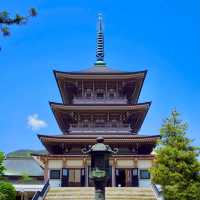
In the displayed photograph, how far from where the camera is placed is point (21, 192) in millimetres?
41188

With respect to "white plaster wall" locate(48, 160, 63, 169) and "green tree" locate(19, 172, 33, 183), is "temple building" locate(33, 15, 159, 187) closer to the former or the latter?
"white plaster wall" locate(48, 160, 63, 169)

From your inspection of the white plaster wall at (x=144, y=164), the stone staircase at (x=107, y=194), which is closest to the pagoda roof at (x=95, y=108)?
the white plaster wall at (x=144, y=164)

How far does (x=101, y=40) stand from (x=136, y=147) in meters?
22.2

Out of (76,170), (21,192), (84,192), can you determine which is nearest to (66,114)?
(76,170)

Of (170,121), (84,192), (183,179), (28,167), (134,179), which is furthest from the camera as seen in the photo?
(28,167)

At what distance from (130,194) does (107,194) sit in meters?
1.86

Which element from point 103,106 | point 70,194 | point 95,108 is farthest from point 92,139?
point 70,194

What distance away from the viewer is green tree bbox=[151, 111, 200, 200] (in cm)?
2620

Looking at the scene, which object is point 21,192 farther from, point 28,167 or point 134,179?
point 28,167

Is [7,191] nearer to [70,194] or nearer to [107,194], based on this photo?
[70,194]

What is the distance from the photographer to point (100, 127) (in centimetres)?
4272

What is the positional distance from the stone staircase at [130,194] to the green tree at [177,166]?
5.85m

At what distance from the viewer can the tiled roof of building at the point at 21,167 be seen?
2087 inches

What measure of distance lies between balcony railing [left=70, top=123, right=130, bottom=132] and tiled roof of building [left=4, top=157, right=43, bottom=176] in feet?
42.3
